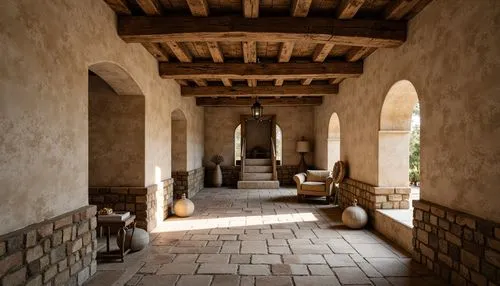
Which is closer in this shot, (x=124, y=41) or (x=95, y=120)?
(x=124, y=41)

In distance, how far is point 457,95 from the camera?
2922 millimetres

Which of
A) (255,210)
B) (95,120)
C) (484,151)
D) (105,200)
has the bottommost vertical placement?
(255,210)

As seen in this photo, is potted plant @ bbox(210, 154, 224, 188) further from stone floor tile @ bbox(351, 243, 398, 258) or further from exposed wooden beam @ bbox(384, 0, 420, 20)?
exposed wooden beam @ bbox(384, 0, 420, 20)

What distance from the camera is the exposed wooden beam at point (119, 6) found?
11.1ft

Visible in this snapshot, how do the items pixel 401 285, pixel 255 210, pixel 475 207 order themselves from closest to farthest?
pixel 475 207 → pixel 401 285 → pixel 255 210

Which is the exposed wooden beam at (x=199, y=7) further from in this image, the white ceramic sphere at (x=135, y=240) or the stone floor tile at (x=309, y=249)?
the stone floor tile at (x=309, y=249)

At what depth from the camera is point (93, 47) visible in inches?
127

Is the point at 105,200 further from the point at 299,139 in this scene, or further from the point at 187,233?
the point at 299,139

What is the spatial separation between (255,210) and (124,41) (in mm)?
4047

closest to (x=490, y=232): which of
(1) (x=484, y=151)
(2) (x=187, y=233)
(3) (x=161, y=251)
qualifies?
(1) (x=484, y=151)

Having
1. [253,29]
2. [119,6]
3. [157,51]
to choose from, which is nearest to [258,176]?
[157,51]

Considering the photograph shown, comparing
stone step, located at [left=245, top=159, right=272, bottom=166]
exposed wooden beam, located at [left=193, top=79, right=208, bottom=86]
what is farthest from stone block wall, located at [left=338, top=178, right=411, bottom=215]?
stone step, located at [left=245, top=159, right=272, bottom=166]

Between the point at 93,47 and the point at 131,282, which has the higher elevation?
the point at 93,47

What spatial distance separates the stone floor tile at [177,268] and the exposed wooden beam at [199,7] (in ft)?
8.93
